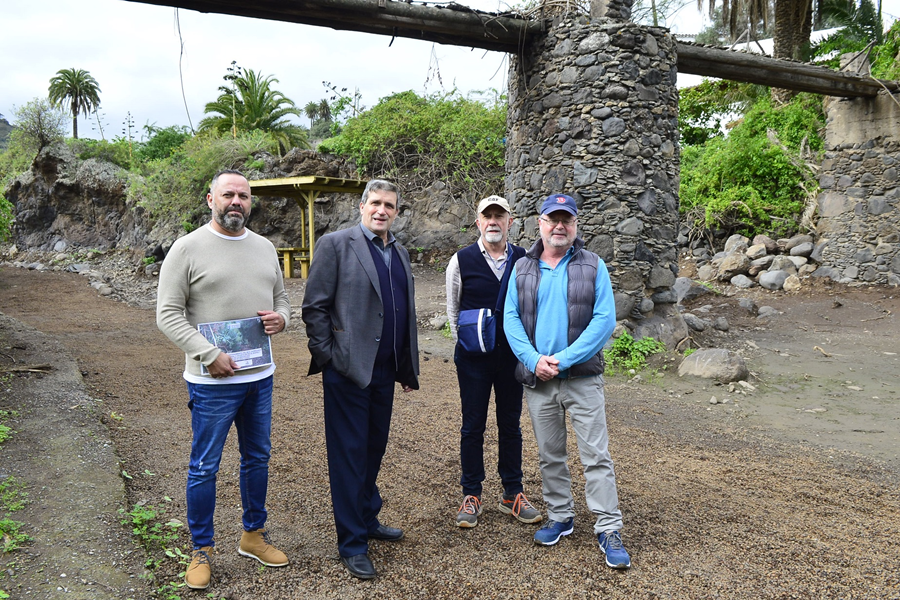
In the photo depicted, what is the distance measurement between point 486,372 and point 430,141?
15255 millimetres

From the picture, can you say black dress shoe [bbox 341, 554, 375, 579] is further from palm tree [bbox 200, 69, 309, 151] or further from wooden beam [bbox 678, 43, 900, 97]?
palm tree [bbox 200, 69, 309, 151]

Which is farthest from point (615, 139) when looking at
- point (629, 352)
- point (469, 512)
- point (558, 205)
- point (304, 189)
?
point (304, 189)

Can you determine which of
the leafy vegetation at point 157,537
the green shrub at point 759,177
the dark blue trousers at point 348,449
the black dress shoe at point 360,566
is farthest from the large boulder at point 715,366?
the green shrub at point 759,177

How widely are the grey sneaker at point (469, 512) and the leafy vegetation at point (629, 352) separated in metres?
4.67

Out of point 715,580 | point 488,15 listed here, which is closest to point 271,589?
point 715,580

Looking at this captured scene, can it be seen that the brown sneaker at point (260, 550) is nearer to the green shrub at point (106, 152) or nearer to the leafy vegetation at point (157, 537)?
the leafy vegetation at point (157, 537)

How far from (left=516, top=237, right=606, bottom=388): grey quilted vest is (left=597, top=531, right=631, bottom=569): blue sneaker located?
848 millimetres

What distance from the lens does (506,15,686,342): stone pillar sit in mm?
8117

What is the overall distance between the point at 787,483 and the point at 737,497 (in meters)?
0.57

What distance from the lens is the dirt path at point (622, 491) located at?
298 cm

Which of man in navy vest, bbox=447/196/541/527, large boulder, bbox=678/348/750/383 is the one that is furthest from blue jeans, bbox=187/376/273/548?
large boulder, bbox=678/348/750/383

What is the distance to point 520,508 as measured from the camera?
3.72 metres

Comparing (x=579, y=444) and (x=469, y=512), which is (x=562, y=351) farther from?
(x=469, y=512)

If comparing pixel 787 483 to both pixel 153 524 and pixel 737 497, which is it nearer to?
pixel 737 497
